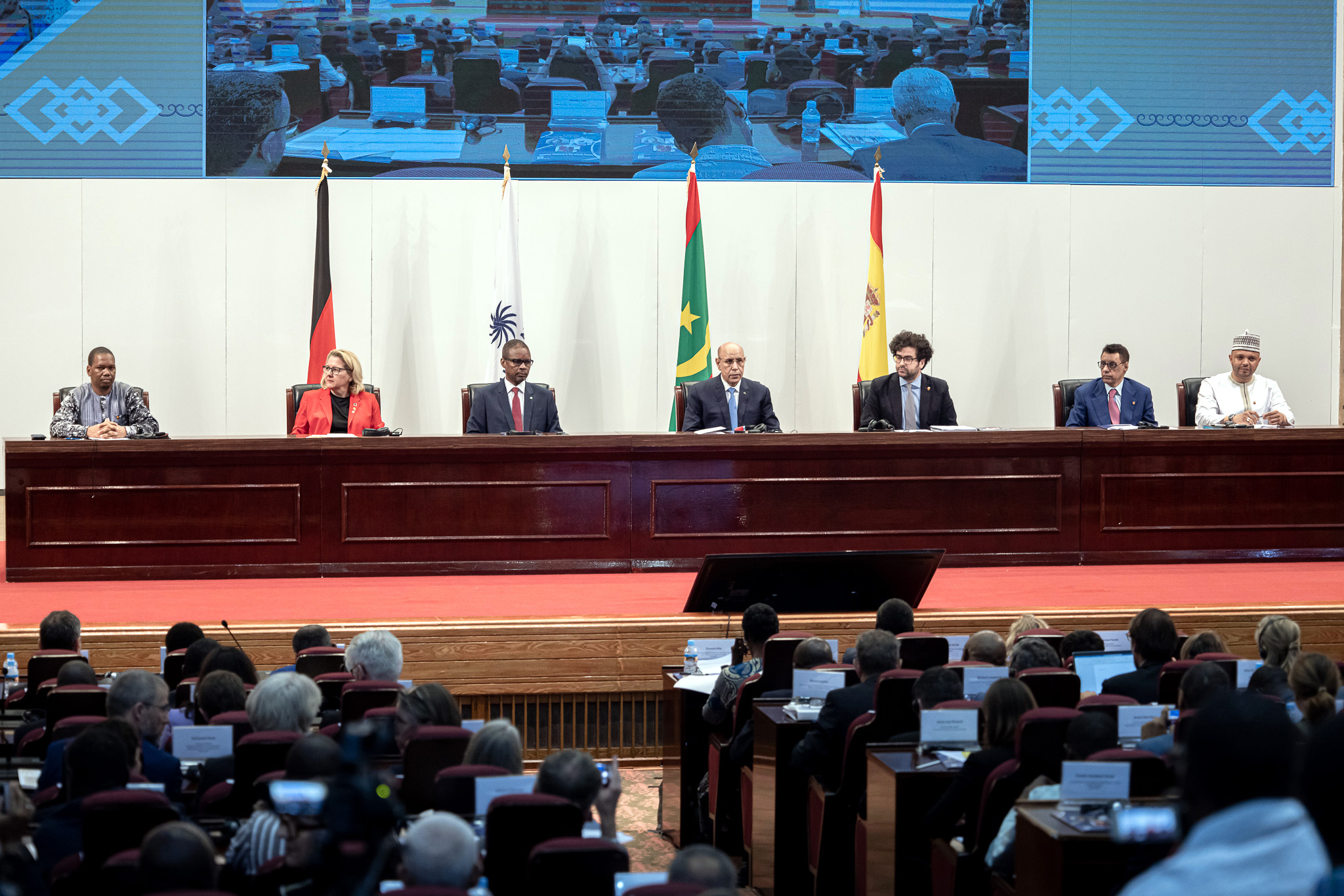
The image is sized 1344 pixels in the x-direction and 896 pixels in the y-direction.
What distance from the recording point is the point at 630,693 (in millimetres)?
6059

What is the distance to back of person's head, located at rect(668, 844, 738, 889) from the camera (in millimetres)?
2271

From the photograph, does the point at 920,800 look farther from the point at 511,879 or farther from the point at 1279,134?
the point at 1279,134

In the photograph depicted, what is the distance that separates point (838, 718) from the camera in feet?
13.1

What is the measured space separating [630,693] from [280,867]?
3555 mm

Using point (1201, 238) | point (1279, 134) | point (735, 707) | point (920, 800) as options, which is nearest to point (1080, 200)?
point (1201, 238)

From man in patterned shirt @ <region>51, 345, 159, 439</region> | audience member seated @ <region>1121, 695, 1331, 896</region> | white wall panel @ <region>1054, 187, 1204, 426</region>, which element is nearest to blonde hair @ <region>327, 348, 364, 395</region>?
man in patterned shirt @ <region>51, 345, 159, 439</region>

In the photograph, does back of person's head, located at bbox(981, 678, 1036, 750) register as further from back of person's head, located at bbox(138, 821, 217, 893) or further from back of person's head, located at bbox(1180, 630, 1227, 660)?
back of person's head, located at bbox(138, 821, 217, 893)

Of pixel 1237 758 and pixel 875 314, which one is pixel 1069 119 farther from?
pixel 1237 758

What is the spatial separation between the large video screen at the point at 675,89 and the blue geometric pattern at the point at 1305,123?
0.05ft

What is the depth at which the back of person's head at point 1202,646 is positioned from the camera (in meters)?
4.43

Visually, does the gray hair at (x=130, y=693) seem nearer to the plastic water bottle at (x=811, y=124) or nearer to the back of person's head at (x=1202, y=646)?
the back of person's head at (x=1202, y=646)

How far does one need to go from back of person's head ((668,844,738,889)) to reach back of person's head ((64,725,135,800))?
4.07 ft

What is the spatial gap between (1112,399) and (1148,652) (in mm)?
4414

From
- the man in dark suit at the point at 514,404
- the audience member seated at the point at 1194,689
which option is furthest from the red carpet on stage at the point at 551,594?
the audience member seated at the point at 1194,689
